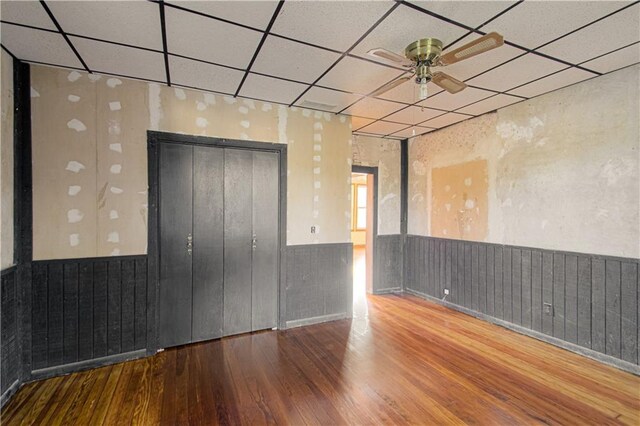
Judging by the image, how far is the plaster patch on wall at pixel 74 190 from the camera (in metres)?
2.88

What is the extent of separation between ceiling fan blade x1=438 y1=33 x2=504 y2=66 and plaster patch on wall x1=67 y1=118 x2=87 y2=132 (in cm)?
324

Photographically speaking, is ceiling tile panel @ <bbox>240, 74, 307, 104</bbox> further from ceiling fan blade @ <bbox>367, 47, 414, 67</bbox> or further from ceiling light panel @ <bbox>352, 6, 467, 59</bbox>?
ceiling fan blade @ <bbox>367, 47, 414, 67</bbox>

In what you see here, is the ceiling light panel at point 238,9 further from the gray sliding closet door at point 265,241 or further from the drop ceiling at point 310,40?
the gray sliding closet door at point 265,241

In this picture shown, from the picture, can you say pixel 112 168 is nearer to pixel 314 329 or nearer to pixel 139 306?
pixel 139 306

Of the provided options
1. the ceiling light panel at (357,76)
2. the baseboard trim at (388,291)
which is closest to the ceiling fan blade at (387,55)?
the ceiling light panel at (357,76)

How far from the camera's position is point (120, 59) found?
8.74 ft

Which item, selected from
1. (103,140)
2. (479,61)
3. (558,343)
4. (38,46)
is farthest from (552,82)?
(38,46)

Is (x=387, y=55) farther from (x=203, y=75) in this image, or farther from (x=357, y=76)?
(x=203, y=75)

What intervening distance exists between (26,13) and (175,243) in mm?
2136

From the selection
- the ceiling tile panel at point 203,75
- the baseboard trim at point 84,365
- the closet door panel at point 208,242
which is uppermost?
the ceiling tile panel at point 203,75

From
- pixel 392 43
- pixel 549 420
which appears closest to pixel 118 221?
pixel 392 43

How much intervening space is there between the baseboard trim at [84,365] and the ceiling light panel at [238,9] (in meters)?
3.12

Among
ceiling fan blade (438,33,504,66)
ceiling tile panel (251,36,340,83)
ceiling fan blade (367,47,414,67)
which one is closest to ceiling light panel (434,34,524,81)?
ceiling fan blade (438,33,504,66)

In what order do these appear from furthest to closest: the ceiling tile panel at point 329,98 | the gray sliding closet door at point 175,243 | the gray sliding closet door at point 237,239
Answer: the gray sliding closet door at point 237,239, the ceiling tile panel at point 329,98, the gray sliding closet door at point 175,243
